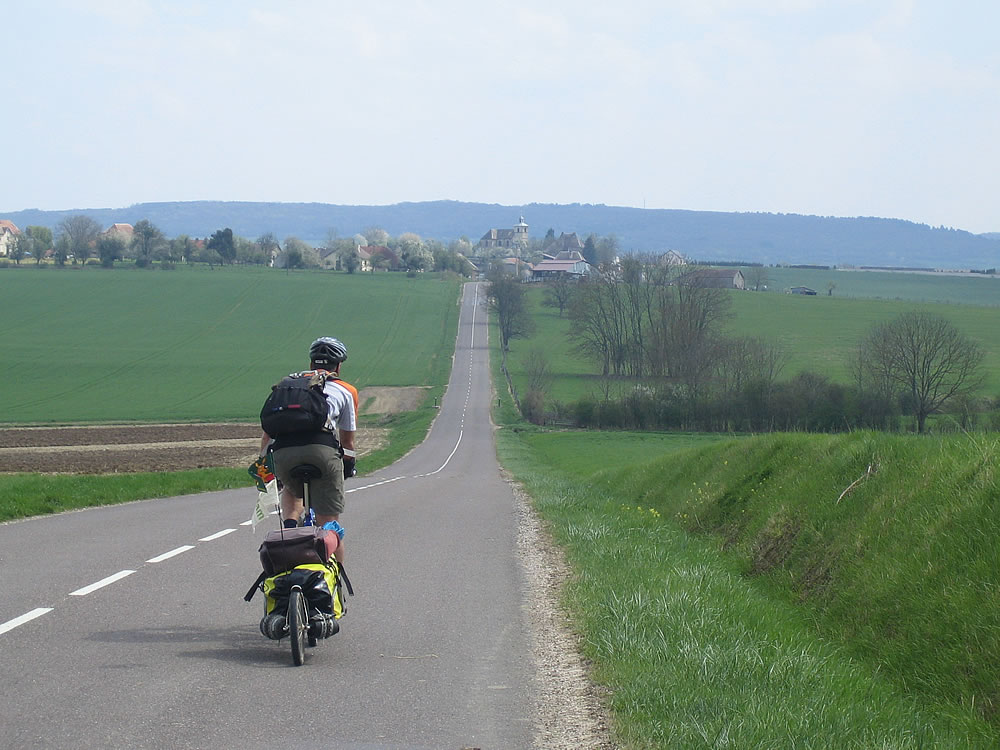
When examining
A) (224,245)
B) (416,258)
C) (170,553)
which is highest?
(224,245)

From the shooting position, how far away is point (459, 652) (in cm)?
682

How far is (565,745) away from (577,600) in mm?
3575

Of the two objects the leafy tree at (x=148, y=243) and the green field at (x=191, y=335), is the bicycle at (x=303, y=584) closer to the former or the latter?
the green field at (x=191, y=335)

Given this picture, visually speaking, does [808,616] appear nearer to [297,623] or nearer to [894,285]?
[297,623]

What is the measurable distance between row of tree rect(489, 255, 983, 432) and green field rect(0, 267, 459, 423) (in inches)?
597

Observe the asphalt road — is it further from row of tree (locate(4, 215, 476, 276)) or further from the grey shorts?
row of tree (locate(4, 215, 476, 276))

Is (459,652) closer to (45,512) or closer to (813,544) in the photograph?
(813,544)

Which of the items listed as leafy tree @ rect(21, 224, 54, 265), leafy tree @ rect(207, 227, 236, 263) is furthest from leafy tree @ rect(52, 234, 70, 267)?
leafy tree @ rect(207, 227, 236, 263)

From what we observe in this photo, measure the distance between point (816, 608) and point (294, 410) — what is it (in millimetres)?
4551

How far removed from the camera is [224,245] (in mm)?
168000

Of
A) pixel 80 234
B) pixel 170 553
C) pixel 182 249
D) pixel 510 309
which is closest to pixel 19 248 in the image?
pixel 80 234

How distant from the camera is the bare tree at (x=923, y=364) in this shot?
51125mm

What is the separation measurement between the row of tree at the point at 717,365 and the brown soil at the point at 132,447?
777 inches

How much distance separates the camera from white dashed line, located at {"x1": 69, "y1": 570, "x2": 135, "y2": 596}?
8344mm
